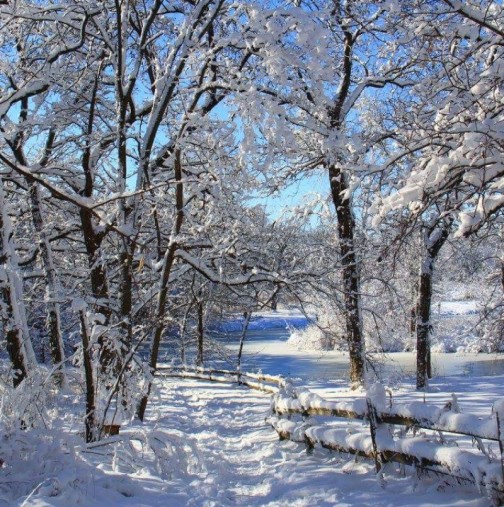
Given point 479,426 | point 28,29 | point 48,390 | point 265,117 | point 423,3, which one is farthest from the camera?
point 28,29

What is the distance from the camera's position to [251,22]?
719cm

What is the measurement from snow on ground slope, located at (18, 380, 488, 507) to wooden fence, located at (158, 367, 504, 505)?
188 mm

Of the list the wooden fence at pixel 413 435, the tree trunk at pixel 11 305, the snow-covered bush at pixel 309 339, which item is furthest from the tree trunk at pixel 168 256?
the snow-covered bush at pixel 309 339

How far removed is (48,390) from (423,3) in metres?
5.94

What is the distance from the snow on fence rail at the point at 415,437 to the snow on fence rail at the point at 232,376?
8.00 metres

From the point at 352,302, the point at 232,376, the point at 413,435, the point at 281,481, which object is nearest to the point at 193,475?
the point at 281,481

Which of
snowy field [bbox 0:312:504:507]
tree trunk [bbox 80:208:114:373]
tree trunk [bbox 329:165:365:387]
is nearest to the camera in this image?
snowy field [bbox 0:312:504:507]

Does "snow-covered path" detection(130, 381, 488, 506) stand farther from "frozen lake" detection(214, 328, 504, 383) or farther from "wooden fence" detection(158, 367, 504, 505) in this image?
"frozen lake" detection(214, 328, 504, 383)

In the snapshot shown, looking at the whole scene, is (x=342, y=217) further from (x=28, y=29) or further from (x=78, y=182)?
(x=28, y=29)

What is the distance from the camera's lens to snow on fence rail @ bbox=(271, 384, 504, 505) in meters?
3.99

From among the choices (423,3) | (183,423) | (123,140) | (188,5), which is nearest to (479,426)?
(423,3)

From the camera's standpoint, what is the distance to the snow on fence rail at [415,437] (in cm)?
399

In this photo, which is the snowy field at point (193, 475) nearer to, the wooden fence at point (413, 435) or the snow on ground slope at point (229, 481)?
the snow on ground slope at point (229, 481)

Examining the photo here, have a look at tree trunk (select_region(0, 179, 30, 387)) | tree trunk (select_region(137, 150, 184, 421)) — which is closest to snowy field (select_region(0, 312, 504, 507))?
tree trunk (select_region(0, 179, 30, 387))
